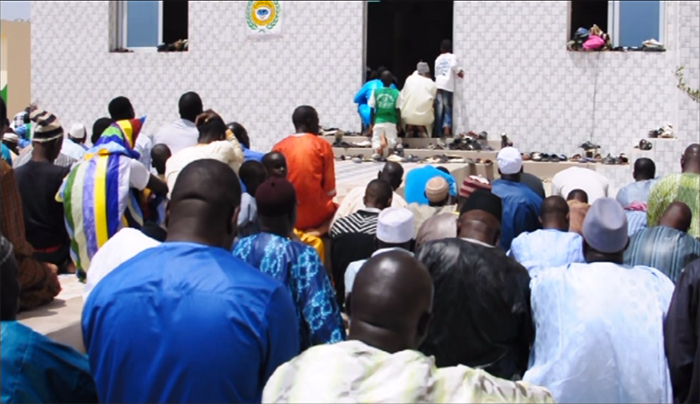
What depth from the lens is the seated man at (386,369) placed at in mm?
2422

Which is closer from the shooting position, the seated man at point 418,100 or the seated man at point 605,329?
the seated man at point 605,329

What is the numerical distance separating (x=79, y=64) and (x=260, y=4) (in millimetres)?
3638

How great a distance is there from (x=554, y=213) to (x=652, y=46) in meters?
10.2

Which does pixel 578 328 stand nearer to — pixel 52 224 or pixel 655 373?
pixel 655 373

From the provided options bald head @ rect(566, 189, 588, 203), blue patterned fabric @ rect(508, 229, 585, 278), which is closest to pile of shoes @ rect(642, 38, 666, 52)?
bald head @ rect(566, 189, 588, 203)

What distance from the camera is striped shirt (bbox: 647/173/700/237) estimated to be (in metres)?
7.26

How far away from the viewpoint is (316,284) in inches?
168

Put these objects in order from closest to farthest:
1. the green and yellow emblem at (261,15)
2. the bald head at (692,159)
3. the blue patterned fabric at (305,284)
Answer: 1. the blue patterned fabric at (305,284)
2. the bald head at (692,159)
3. the green and yellow emblem at (261,15)

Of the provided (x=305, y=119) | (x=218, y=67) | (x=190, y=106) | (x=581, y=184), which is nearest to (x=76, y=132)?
(x=190, y=106)

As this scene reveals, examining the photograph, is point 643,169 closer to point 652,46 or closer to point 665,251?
point 665,251

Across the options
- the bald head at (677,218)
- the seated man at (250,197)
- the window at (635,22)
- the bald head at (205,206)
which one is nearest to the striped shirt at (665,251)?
the bald head at (677,218)

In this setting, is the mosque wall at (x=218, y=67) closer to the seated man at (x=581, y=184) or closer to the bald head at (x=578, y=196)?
the seated man at (x=581, y=184)

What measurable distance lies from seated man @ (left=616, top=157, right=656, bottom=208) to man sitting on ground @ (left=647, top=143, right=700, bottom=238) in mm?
1070

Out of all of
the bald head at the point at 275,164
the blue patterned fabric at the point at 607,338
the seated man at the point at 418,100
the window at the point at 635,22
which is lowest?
the blue patterned fabric at the point at 607,338
